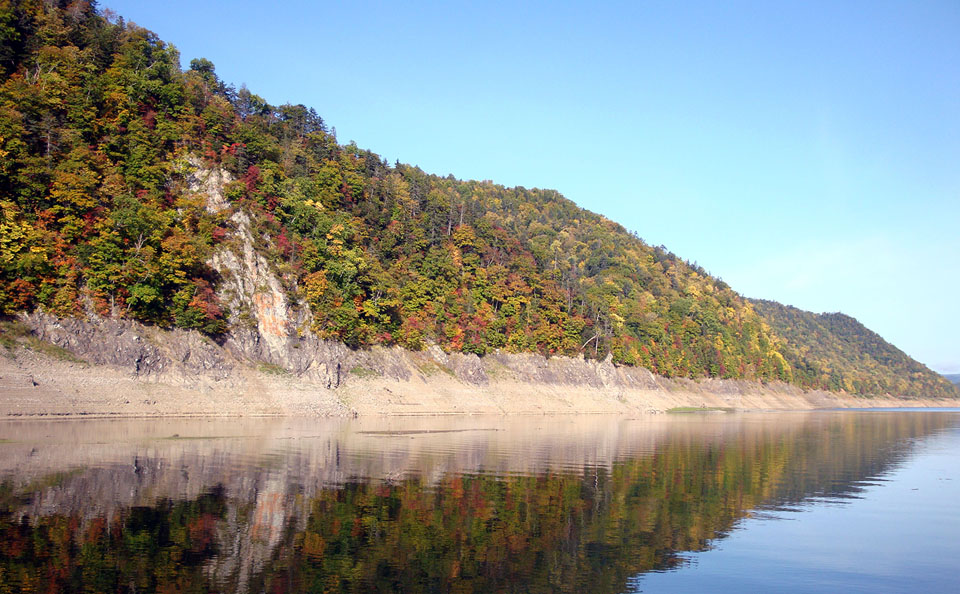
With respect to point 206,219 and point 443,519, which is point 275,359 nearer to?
point 206,219

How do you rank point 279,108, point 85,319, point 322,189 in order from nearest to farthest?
point 85,319, point 322,189, point 279,108

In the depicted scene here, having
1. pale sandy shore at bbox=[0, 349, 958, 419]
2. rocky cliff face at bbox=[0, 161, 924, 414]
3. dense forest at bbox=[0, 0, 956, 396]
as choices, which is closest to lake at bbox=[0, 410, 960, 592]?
pale sandy shore at bbox=[0, 349, 958, 419]

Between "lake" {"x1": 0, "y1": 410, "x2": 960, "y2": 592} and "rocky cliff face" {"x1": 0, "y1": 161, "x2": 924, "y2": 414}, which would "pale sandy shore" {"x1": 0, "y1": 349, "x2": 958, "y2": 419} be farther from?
"lake" {"x1": 0, "y1": 410, "x2": 960, "y2": 592}

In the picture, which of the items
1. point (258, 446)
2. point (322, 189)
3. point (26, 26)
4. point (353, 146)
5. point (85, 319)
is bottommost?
point (258, 446)

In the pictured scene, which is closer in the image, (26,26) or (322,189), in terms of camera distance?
(26,26)

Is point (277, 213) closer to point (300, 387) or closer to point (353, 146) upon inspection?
point (300, 387)

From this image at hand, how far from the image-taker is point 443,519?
2075 cm

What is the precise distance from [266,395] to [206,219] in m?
21.2

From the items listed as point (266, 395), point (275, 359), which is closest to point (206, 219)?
point (275, 359)

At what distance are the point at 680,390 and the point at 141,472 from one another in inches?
4866

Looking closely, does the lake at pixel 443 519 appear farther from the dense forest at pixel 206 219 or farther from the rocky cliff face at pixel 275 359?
the dense forest at pixel 206 219

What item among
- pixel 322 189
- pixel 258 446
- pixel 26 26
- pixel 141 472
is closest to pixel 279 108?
pixel 322 189

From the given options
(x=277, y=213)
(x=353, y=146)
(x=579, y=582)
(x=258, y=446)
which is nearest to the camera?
(x=579, y=582)

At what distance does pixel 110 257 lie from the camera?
57.7 m
